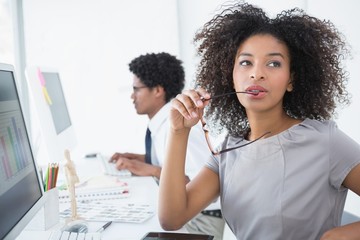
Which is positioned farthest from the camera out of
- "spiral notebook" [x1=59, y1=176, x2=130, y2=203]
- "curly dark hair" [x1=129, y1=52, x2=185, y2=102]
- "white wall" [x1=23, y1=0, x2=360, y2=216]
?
"white wall" [x1=23, y1=0, x2=360, y2=216]

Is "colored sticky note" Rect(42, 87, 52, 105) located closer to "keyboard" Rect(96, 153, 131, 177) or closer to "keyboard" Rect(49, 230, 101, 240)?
"keyboard" Rect(96, 153, 131, 177)

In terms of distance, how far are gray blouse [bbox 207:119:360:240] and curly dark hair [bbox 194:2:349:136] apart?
13 cm

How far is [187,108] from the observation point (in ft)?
3.60

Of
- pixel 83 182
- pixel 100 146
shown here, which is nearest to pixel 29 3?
pixel 100 146

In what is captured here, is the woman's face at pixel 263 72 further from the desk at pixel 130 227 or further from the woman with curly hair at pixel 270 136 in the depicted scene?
the desk at pixel 130 227

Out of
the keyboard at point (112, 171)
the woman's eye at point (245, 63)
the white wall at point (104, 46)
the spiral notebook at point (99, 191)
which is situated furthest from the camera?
the white wall at point (104, 46)

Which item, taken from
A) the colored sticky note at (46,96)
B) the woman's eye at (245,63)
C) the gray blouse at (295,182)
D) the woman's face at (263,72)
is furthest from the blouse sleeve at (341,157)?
the colored sticky note at (46,96)

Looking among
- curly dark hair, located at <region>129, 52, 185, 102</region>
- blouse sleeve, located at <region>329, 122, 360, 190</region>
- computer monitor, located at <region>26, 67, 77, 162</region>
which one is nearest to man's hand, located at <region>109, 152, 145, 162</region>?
computer monitor, located at <region>26, 67, 77, 162</region>

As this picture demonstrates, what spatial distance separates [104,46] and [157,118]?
4.45 ft

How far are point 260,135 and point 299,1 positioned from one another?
1.41m

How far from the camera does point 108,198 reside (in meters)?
1.48

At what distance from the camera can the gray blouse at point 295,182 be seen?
3.44 feet

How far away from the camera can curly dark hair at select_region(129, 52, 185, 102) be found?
223 centimetres

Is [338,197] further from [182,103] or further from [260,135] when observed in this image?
[182,103]
